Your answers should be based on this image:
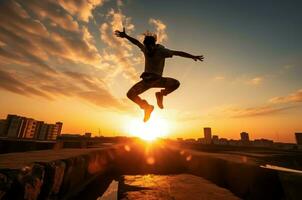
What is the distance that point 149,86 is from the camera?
15.2 ft

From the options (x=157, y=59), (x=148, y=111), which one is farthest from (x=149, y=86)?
(x=148, y=111)

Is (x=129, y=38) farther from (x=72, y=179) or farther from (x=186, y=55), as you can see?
(x=72, y=179)

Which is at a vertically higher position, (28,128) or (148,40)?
(28,128)

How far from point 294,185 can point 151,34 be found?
12.6 feet

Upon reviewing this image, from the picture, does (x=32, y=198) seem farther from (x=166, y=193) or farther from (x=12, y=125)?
(x=12, y=125)

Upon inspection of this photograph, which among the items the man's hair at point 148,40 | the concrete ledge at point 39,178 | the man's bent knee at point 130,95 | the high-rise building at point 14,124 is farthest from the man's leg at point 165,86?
the high-rise building at point 14,124

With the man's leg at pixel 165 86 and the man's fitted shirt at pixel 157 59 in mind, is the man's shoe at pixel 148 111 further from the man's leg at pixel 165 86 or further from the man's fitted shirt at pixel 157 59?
the man's fitted shirt at pixel 157 59

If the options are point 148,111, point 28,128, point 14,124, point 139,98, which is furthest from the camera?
point 28,128

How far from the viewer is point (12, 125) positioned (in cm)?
17275

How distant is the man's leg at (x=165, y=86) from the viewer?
463 cm

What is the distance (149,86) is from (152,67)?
1.63 feet

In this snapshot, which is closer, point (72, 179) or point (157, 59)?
point (157, 59)

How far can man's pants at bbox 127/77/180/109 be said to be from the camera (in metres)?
4.50

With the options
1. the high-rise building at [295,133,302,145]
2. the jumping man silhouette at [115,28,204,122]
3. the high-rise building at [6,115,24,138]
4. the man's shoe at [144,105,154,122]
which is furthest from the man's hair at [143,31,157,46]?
the high-rise building at [6,115,24,138]
